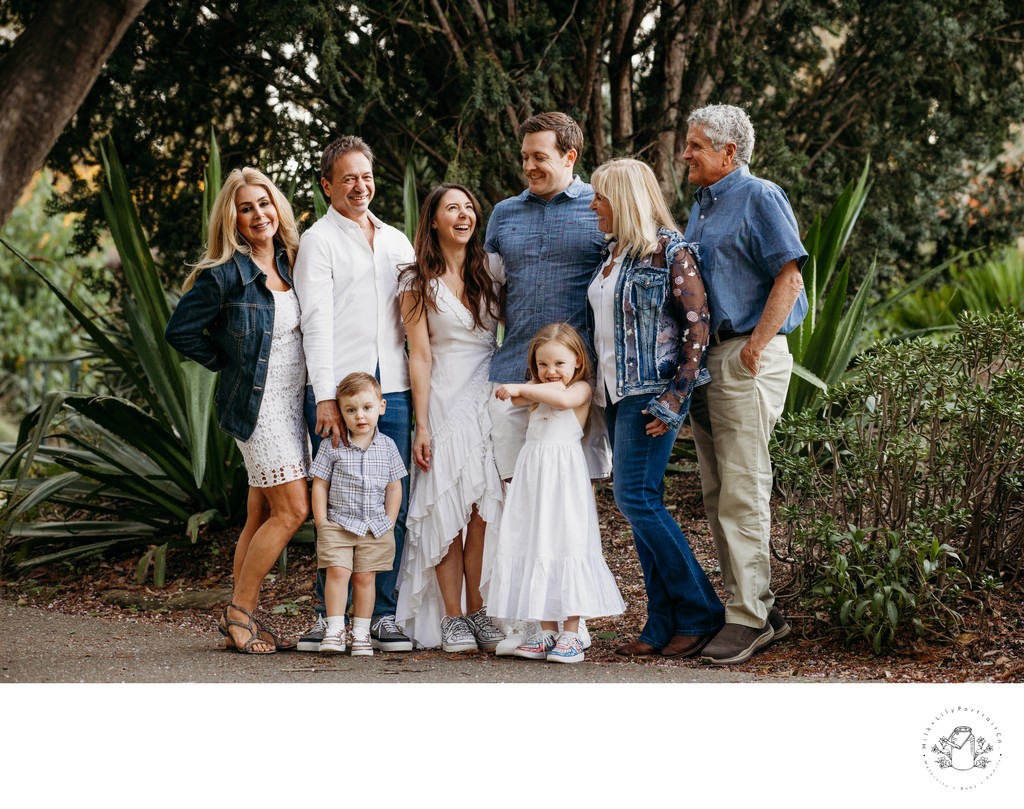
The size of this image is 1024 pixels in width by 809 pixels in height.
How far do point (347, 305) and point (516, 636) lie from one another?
1289 millimetres

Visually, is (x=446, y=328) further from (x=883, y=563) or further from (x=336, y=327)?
(x=883, y=563)

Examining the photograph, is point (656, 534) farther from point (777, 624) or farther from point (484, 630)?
point (484, 630)

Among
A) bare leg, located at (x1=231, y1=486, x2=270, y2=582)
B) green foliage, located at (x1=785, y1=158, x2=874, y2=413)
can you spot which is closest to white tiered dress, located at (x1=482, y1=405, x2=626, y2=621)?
bare leg, located at (x1=231, y1=486, x2=270, y2=582)

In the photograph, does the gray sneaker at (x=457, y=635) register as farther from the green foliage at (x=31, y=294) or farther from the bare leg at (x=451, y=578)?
the green foliage at (x=31, y=294)

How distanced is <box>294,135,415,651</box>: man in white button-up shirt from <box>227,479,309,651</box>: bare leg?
0.20 m

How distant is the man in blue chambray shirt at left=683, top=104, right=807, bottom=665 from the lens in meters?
3.57

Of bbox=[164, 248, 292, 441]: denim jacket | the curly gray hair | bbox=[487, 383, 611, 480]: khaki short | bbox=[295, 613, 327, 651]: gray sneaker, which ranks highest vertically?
the curly gray hair

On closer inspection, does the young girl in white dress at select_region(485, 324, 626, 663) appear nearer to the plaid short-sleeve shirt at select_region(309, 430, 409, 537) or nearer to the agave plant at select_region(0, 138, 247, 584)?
the plaid short-sleeve shirt at select_region(309, 430, 409, 537)

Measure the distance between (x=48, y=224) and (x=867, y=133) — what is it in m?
8.45

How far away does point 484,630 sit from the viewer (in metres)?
3.91

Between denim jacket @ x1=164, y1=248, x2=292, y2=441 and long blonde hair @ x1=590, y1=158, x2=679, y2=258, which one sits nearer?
long blonde hair @ x1=590, y1=158, x2=679, y2=258

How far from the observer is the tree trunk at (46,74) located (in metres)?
3.42

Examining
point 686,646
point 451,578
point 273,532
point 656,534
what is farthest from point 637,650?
point 273,532

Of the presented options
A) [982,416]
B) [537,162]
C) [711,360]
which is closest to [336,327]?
[537,162]
